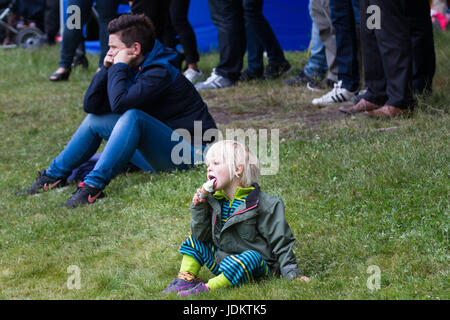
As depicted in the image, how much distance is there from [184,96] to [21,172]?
64.5 inches

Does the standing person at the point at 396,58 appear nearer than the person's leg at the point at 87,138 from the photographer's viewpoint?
No

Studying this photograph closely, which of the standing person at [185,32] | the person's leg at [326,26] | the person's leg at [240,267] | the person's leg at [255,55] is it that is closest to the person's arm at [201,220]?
the person's leg at [240,267]

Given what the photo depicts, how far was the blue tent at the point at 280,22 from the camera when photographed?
434 inches

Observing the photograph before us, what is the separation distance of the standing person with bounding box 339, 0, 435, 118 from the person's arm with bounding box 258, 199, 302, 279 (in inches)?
101

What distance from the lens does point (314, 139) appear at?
508cm

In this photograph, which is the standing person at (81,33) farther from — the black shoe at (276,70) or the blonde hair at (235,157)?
the blonde hair at (235,157)

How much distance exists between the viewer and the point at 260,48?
8.14 metres

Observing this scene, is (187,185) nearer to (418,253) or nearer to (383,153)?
(383,153)

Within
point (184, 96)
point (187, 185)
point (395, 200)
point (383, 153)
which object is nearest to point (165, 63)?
point (184, 96)

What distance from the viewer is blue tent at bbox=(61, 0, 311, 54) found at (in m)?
11.0

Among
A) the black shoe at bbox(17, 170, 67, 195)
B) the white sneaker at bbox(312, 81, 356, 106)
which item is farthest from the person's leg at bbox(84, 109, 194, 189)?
the white sneaker at bbox(312, 81, 356, 106)

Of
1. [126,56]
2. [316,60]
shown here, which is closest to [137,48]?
[126,56]

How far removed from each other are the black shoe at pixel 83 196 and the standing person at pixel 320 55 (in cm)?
331

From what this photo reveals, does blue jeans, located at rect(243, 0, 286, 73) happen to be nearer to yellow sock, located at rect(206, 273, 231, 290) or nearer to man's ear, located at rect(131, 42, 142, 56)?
man's ear, located at rect(131, 42, 142, 56)
